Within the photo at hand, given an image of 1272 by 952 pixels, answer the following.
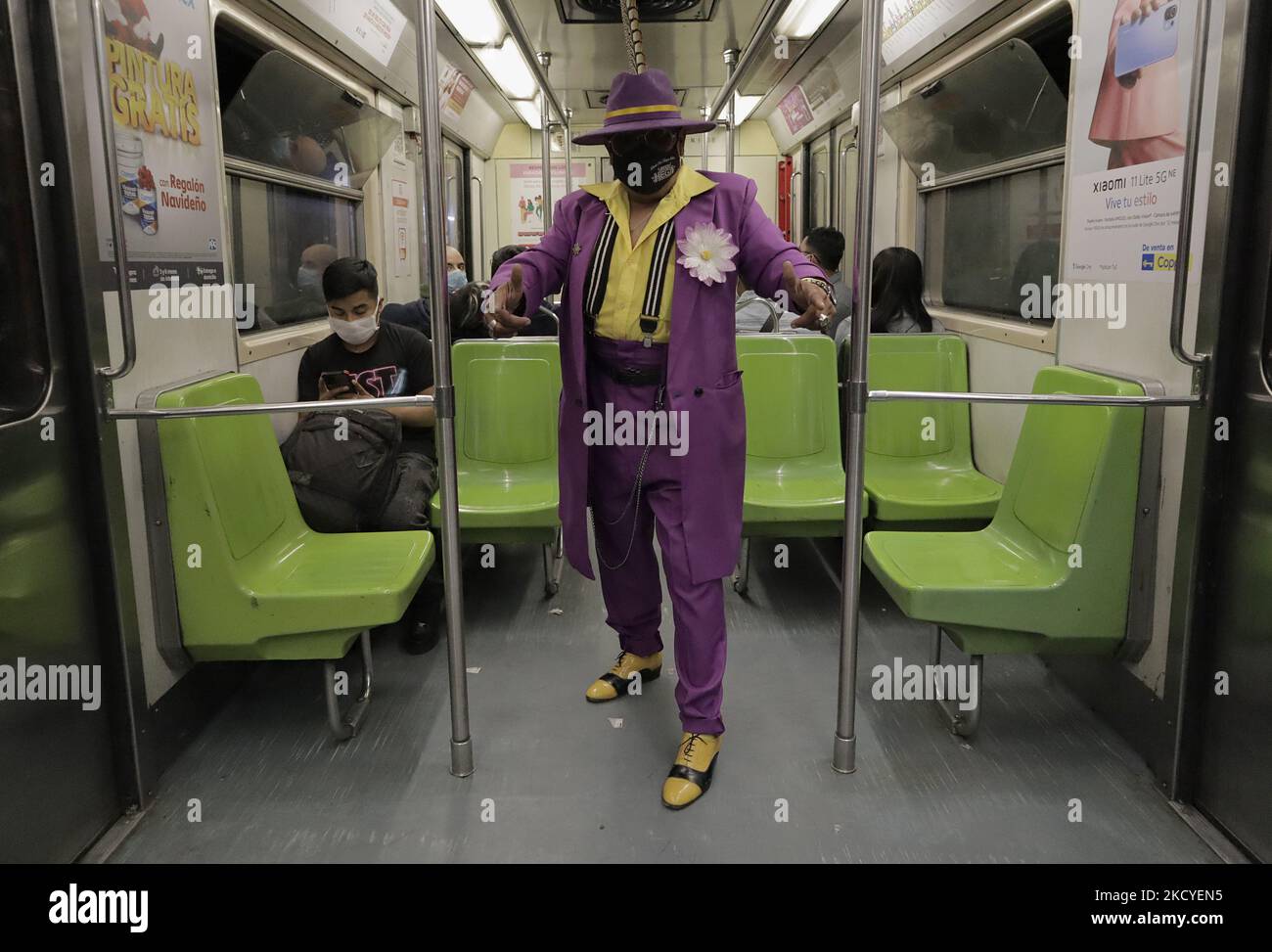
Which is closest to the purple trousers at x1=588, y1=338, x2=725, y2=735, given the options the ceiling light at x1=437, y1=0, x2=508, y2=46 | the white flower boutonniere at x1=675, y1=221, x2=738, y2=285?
the white flower boutonniere at x1=675, y1=221, x2=738, y2=285

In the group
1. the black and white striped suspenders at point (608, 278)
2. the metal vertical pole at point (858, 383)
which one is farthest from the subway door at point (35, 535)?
the metal vertical pole at point (858, 383)

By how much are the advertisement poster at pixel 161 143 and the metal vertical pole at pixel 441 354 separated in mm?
650

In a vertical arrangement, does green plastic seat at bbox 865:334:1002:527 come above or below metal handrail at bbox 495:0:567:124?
below

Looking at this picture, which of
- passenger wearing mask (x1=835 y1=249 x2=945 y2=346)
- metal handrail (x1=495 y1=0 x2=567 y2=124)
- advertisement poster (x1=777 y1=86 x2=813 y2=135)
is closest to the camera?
metal handrail (x1=495 y1=0 x2=567 y2=124)

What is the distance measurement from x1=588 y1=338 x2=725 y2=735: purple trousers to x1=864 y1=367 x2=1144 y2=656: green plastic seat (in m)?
0.55

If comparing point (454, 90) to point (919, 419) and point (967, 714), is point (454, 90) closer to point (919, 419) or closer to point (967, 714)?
point (919, 419)

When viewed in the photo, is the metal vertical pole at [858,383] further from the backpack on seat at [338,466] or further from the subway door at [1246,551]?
the backpack on seat at [338,466]

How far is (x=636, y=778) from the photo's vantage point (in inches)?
98.6

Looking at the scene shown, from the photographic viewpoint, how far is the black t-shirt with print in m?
3.48

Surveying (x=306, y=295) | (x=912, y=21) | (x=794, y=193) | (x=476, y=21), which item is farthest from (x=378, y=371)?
(x=794, y=193)

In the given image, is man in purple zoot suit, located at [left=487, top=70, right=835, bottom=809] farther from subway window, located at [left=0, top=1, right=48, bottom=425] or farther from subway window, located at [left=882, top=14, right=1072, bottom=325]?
subway window, located at [left=882, top=14, right=1072, bottom=325]

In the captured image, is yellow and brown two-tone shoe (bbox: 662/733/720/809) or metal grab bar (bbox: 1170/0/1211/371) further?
yellow and brown two-tone shoe (bbox: 662/733/720/809)

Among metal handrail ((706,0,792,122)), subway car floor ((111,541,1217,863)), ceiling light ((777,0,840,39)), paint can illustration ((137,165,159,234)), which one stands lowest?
subway car floor ((111,541,1217,863))

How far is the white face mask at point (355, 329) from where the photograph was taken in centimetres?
344
